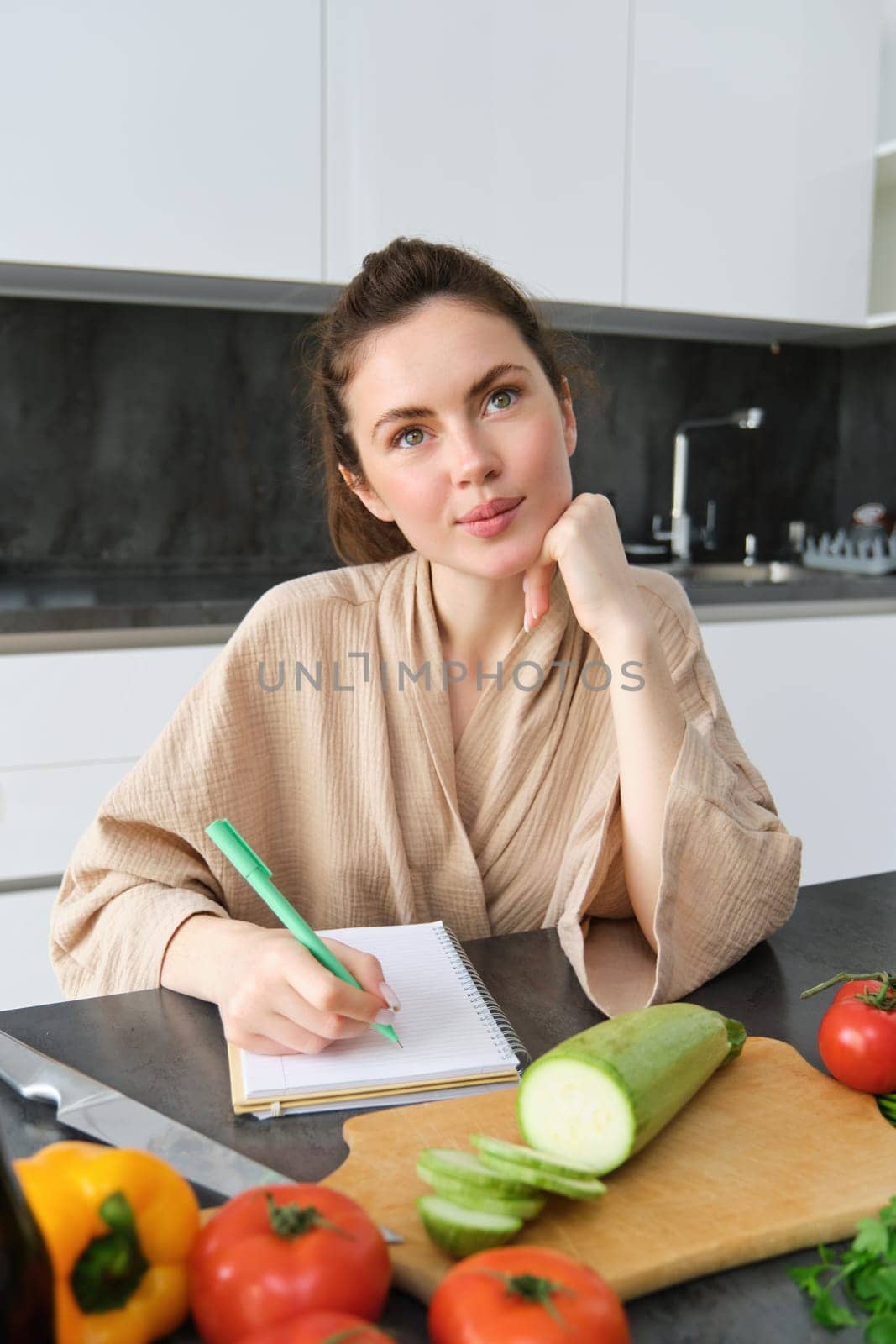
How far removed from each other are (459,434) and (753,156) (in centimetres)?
199

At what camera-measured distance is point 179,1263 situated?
540 millimetres

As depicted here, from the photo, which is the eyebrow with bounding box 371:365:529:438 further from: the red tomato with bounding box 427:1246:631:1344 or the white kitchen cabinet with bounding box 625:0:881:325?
the white kitchen cabinet with bounding box 625:0:881:325

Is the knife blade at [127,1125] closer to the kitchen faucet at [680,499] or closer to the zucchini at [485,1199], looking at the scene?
the zucchini at [485,1199]

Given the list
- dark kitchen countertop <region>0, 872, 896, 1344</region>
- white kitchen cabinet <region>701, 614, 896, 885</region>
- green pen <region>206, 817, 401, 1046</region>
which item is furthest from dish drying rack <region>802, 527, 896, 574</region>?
green pen <region>206, 817, 401, 1046</region>

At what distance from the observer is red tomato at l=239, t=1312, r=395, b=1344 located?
1.48 ft

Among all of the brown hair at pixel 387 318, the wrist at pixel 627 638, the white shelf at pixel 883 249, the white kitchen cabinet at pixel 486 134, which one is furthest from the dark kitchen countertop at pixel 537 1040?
the white shelf at pixel 883 249

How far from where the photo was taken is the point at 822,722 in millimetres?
2836

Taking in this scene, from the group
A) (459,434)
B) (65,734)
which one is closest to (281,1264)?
(459,434)

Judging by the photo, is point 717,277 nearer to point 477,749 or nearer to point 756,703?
point 756,703

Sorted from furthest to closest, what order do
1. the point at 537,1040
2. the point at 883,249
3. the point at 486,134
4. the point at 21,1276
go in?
the point at 883,249, the point at 486,134, the point at 537,1040, the point at 21,1276

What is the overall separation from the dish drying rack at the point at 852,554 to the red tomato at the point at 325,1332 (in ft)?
9.40

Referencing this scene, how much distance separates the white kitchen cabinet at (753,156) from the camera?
2746 mm

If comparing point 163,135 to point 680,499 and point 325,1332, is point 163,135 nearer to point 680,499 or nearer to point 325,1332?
point 680,499

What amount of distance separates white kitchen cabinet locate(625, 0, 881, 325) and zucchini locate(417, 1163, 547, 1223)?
250 centimetres
